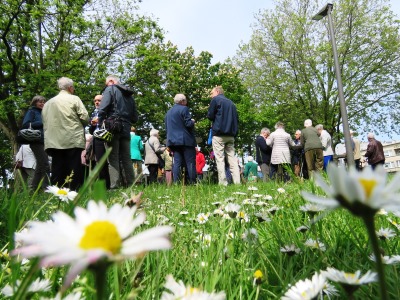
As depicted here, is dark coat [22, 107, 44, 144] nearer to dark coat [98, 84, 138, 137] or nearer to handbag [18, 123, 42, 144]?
handbag [18, 123, 42, 144]

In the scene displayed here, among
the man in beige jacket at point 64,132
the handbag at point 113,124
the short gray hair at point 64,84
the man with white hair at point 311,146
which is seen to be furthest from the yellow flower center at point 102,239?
the man with white hair at point 311,146

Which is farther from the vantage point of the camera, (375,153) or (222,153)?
(375,153)

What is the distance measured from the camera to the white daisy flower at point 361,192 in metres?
0.36

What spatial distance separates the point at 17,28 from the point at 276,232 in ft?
52.3

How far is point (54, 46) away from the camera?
57.6ft

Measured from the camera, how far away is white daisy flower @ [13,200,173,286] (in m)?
0.28

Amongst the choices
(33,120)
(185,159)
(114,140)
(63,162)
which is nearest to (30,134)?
(33,120)

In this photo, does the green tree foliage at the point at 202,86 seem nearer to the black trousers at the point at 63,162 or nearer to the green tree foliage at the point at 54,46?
the green tree foliage at the point at 54,46

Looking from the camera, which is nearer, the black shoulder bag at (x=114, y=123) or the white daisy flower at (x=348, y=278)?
the white daisy flower at (x=348, y=278)

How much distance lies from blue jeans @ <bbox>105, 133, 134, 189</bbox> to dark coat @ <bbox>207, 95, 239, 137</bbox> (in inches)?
64.6

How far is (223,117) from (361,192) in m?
6.85

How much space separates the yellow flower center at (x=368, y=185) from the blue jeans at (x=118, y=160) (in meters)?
5.70

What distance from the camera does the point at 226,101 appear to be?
7.25m

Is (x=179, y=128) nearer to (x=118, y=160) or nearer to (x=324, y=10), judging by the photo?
(x=118, y=160)
